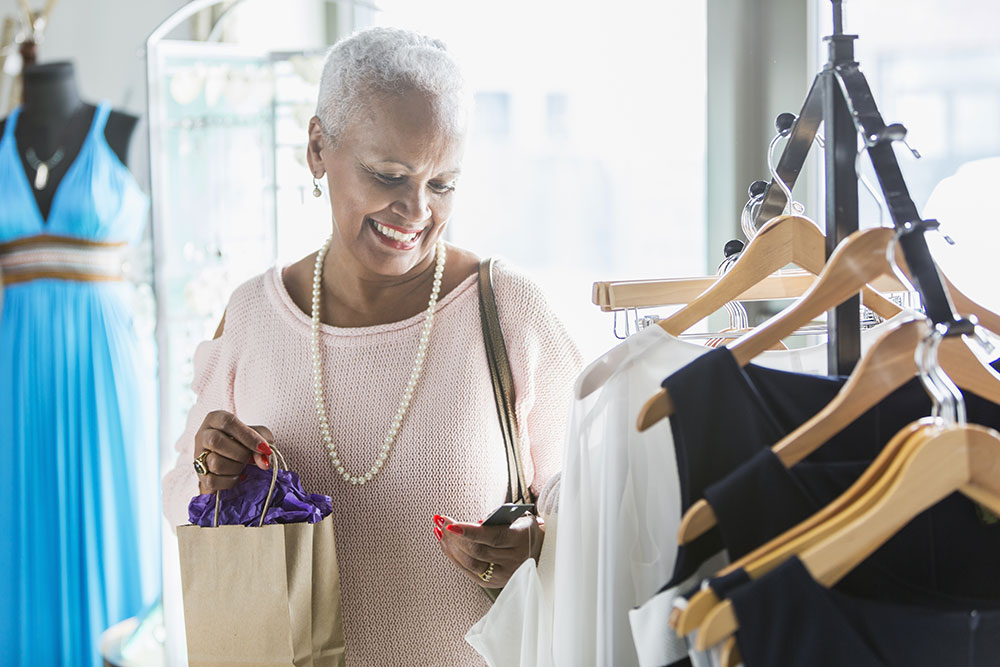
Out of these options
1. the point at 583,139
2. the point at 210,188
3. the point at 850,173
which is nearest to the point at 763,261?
the point at 850,173

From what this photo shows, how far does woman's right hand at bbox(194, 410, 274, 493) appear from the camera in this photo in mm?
1016

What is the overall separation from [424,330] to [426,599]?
0.34m

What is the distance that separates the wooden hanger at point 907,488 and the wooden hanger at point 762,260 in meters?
0.25

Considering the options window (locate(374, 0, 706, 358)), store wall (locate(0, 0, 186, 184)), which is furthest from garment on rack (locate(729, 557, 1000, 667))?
store wall (locate(0, 0, 186, 184))

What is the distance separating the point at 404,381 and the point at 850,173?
0.62m

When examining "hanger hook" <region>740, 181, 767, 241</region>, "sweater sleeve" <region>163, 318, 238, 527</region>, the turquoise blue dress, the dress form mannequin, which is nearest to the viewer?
"hanger hook" <region>740, 181, 767, 241</region>

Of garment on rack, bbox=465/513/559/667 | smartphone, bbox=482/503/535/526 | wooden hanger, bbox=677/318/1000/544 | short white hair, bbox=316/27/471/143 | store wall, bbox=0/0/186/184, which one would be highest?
store wall, bbox=0/0/186/184

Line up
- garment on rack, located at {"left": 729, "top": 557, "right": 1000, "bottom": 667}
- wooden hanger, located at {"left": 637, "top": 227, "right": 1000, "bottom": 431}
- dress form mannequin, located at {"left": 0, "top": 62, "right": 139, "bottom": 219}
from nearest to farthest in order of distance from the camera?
1. garment on rack, located at {"left": 729, "top": 557, "right": 1000, "bottom": 667}
2. wooden hanger, located at {"left": 637, "top": 227, "right": 1000, "bottom": 431}
3. dress form mannequin, located at {"left": 0, "top": 62, "right": 139, "bottom": 219}

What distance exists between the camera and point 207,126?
1.87 m

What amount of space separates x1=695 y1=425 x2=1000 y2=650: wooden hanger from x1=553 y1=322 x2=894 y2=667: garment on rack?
0.19 metres

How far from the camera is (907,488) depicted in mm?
544

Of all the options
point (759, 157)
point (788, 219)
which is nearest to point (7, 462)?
point (759, 157)

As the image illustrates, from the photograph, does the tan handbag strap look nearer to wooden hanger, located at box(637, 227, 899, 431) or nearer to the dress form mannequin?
wooden hanger, located at box(637, 227, 899, 431)

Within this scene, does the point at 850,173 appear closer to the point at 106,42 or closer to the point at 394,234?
the point at 394,234
